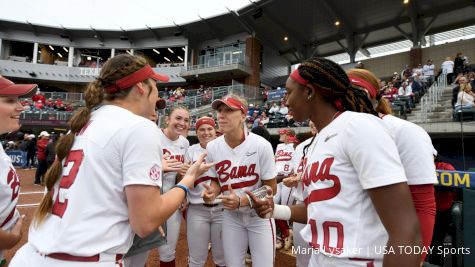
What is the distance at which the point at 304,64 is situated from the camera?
1.60 m

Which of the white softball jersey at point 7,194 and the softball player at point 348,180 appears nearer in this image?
the softball player at point 348,180

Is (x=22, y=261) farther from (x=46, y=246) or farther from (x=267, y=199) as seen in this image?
(x=267, y=199)

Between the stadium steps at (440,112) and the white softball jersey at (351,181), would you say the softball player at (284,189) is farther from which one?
the stadium steps at (440,112)

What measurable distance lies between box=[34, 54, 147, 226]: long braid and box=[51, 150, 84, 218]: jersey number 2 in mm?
52

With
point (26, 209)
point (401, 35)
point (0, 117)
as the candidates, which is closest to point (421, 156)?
point (0, 117)

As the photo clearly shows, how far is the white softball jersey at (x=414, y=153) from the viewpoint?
5.37ft

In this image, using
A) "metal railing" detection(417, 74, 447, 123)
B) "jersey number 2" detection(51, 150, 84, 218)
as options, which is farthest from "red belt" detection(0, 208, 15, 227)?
"metal railing" detection(417, 74, 447, 123)

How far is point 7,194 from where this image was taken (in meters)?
1.85

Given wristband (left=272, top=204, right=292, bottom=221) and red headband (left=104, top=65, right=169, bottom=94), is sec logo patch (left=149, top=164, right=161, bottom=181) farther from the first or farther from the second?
wristband (left=272, top=204, right=292, bottom=221)

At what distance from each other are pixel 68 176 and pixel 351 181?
4.40 ft

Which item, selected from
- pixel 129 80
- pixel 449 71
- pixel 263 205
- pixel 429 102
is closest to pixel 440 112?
pixel 429 102

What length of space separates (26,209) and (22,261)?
6.95m

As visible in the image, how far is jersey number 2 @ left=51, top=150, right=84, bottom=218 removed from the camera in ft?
4.54

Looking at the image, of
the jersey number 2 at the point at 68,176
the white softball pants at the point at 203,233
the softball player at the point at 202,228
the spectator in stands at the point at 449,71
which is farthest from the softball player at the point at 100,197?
the spectator in stands at the point at 449,71
